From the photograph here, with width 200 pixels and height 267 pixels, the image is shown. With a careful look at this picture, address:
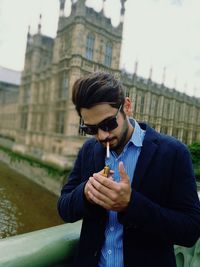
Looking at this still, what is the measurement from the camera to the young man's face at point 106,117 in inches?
63.1

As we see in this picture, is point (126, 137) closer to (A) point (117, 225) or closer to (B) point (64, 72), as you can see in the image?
(A) point (117, 225)

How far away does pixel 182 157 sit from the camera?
1532mm

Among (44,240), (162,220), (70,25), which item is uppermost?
(70,25)

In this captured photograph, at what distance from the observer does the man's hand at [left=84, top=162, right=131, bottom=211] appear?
1197 mm

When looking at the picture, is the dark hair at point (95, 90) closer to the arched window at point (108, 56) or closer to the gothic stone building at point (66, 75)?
the gothic stone building at point (66, 75)

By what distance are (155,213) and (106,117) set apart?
61 centimetres

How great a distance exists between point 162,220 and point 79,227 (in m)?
0.58

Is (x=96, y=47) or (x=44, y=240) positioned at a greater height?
(x=96, y=47)

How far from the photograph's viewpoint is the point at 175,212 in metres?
1.42

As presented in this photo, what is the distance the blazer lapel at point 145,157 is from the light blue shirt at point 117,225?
5 cm

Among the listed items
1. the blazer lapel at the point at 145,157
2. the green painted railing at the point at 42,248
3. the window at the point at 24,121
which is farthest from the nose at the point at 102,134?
the window at the point at 24,121

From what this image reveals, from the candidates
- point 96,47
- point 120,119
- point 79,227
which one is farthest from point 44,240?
point 96,47

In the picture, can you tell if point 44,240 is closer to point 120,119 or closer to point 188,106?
point 120,119

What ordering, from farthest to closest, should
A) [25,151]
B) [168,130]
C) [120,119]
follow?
[25,151] < [168,130] < [120,119]
